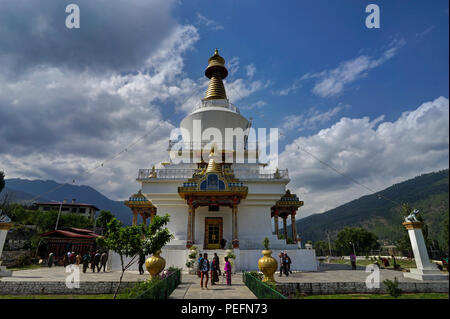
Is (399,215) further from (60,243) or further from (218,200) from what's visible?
(60,243)

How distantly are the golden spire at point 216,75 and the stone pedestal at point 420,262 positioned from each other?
76.0 ft

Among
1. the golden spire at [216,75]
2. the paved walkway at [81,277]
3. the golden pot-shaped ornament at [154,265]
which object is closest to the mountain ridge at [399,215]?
the golden spire at [216,75]

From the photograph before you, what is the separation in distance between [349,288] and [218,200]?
36.4ft

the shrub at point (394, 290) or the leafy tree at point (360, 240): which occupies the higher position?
the leafy tree at point (360, 240)

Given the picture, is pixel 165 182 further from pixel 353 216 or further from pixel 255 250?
pixel 353 216

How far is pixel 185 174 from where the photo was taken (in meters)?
22.8

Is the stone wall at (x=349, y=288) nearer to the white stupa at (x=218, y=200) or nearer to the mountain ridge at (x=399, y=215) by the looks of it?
the white stupa at (x=218, y=200)

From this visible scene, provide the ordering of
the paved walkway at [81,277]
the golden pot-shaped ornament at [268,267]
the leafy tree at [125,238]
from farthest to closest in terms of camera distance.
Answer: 1. the paved walkway at [81,277]
2. the golden pot-shaped ornament at [268,267]
3. the leafy tree at [125,238]

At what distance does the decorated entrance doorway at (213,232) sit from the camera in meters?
20.5

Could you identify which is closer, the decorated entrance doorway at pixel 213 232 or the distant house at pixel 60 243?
the decorated entrance doorway at pixel 213 232

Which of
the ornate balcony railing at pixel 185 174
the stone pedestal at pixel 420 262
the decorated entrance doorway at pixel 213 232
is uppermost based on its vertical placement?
the ornate balcony railing at pixel 185 174

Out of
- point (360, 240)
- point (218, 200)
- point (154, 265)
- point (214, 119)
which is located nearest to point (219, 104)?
point (214, 119)

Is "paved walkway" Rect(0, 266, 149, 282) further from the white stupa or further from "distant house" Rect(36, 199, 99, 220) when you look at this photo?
"distant house" Rect(36, 199, 99, 220)
